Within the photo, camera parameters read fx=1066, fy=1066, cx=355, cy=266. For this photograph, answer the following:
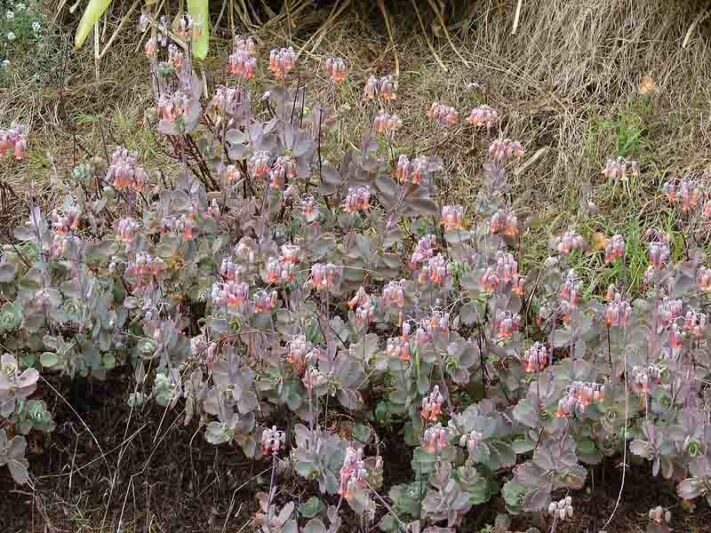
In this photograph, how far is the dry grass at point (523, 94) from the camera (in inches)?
130

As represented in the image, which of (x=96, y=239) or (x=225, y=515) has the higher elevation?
(x=96, y=239)

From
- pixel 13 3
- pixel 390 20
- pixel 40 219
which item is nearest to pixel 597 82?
pixel 390 20

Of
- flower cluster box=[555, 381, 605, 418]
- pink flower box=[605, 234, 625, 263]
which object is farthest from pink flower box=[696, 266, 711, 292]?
flower cluster box=[555, 381, 605, 418]

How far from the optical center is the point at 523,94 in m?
3.66

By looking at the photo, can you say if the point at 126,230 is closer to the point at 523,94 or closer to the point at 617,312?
the point at 617,312

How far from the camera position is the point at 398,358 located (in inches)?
83.8

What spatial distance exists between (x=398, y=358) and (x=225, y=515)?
1.74 ft

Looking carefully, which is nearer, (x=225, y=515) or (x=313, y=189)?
(x=225, y=515)

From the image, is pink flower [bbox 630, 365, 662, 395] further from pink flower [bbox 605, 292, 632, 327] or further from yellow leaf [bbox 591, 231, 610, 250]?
yellow leaf [bbox 591, 231, 610, 250]

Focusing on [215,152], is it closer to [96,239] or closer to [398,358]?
[96,239]

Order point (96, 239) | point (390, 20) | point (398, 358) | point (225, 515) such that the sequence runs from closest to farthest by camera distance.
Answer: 1. point (398, 358)
2. point (225, 515)
3. point (96, 239)
4. point (390, 20)

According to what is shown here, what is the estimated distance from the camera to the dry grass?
10.8 ft

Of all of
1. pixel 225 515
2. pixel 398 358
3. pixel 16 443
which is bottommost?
pixel 225 515

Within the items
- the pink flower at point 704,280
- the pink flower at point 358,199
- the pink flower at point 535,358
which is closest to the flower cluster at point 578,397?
the pink flower at point 535,358
